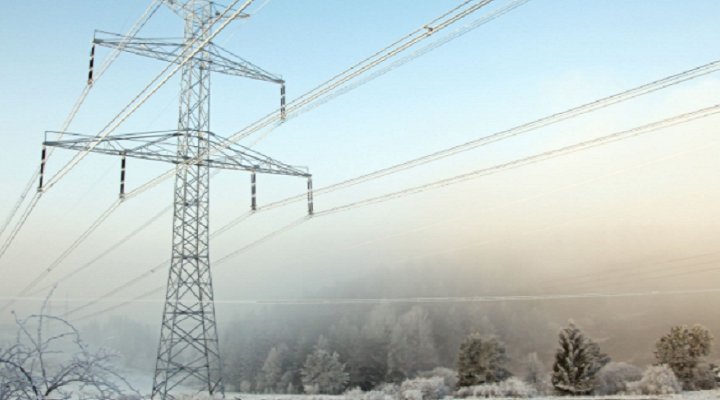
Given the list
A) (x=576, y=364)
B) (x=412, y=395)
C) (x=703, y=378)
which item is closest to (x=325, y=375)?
(x=576, y=364)

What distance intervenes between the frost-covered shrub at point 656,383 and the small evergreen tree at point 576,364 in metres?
Answer: 2.41

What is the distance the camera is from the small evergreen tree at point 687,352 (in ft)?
115

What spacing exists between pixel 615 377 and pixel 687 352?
5.21m

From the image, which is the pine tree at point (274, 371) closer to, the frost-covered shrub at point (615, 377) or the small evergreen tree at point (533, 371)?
the small evergreen tree at point (533, 371)

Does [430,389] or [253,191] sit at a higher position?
[253,191]

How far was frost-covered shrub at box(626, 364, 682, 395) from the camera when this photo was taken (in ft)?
99.0

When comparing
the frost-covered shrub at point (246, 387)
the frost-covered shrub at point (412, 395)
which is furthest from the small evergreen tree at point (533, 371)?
the frost-covered shrub at point (246, 387)

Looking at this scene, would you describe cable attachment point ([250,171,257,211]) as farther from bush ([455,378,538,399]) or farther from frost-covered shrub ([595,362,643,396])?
frost-covered shrub ([595,362,643,396])

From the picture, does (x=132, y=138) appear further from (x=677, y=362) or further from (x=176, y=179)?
(x=677, y=362)

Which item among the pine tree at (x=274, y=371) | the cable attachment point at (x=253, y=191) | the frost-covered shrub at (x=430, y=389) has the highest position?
the cable attachment point at (x=253, y=191)

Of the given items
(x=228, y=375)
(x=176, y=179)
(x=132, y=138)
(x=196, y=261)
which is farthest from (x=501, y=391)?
(x=228, y=375)

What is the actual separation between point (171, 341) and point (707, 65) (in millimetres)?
19130

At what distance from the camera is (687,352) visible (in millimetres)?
35406

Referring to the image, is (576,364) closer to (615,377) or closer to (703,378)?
(615,377)
